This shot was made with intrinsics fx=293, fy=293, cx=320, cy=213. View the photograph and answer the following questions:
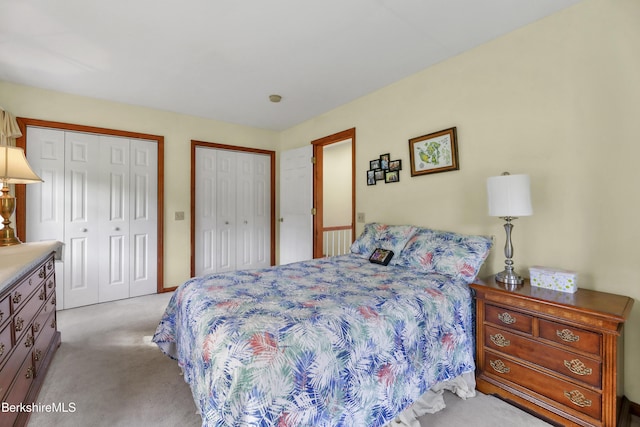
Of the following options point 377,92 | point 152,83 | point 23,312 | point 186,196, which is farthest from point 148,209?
point 377,92

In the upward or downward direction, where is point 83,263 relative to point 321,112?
downward

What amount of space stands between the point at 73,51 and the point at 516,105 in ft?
11.7

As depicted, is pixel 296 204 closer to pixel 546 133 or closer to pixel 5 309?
pixel 546 133

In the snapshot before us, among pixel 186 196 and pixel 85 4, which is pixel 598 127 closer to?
pixel 85 4

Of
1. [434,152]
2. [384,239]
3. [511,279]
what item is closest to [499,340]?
[511,279]

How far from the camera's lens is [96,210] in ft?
11.4

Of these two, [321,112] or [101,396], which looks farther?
[321,112]

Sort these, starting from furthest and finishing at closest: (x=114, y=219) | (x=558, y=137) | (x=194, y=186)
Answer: (x=194, y=186) → (x=114, y=219) → (x=558, y=137)

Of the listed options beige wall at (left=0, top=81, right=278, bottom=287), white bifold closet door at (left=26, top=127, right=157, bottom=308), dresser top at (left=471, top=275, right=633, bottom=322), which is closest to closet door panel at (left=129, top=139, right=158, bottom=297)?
white bifold closet door at (left=26, top=127, right=157, bottom=308)

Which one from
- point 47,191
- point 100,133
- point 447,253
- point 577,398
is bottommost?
point 577,398

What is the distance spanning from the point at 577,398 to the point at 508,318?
45 centimetres

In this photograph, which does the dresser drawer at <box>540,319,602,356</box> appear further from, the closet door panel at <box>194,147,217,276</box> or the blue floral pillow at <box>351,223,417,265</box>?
the closet door panel at <box>194,147,217,276</box>

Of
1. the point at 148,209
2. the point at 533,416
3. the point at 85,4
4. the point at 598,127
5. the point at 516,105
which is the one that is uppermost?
the point at 85,4

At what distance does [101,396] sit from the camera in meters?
1.81
